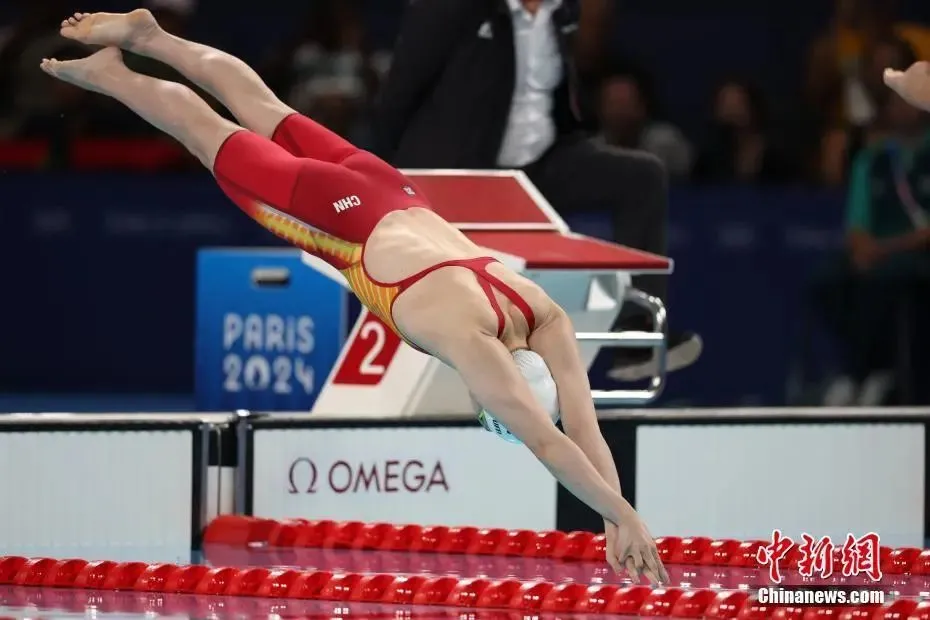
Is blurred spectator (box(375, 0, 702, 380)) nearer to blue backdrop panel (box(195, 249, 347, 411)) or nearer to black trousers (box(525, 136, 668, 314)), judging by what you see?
black trousers (box(525, 136, 668, 314))

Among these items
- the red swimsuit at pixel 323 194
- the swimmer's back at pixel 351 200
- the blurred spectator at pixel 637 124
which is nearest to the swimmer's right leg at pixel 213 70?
the red swimsuit at pixel 323 194

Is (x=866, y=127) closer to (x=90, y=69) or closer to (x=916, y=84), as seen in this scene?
(x=916, y=84)

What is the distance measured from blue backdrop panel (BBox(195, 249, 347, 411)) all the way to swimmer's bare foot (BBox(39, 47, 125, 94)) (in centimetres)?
174

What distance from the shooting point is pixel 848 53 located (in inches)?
376

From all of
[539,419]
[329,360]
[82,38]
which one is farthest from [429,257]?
[329,360]

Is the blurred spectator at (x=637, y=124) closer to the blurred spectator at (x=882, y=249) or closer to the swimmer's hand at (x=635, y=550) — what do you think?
the blurred spectator at (x=882, y=249)

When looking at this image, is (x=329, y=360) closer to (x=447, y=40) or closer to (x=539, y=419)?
(x=447, y=40)

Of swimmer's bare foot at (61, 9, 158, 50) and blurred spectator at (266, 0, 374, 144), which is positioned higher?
blurred spectator at (266, 0, 374, 144)

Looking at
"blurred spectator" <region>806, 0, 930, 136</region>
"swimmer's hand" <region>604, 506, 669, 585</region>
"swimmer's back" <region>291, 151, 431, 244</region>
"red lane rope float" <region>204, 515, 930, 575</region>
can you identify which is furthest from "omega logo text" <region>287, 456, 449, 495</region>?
"blurred spectator" <region>806, 0, 930, 136</region>

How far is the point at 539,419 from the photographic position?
188 inches

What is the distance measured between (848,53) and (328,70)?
2.60 metres

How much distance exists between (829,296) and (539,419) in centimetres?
433

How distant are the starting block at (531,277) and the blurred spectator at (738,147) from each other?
269cm

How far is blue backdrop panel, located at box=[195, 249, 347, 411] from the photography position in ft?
24.3
